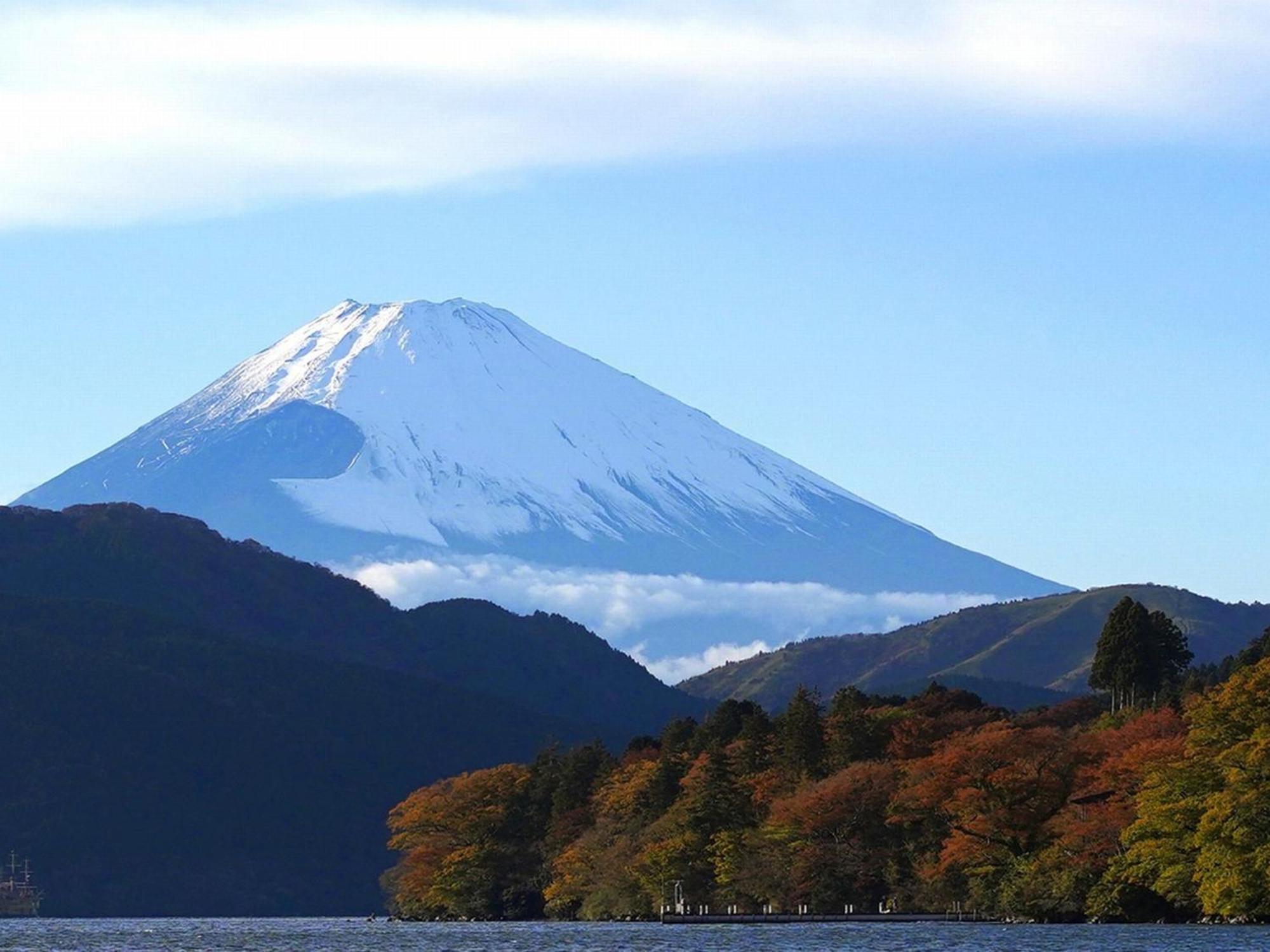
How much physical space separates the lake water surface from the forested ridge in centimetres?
268

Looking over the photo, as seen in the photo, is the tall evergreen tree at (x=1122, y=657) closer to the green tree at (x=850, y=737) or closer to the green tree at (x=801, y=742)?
the green tree at (x=850, y=737)

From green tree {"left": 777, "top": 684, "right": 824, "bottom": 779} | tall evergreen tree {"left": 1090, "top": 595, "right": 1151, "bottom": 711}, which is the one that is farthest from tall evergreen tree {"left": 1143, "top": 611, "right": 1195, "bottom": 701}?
green tree {"left": 777, "top": 684, "right": 824, "bottom": 779}

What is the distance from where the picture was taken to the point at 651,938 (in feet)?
339

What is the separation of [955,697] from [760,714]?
15912 millimetres

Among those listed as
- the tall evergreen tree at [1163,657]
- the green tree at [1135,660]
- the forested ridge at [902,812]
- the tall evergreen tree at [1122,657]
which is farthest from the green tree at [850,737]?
the tall evergreen tree at [1122,657]

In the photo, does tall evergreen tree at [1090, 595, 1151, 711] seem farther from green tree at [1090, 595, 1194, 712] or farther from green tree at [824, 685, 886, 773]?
green tree at [824, 685, 886, 773]

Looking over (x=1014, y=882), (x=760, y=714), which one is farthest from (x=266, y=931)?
(x=1014, y=882)

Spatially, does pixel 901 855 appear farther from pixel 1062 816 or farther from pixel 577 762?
pixel 577 762

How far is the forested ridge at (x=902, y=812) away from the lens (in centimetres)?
9606

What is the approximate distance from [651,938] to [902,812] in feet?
57.9

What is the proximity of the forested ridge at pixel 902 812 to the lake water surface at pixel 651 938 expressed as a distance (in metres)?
2.68

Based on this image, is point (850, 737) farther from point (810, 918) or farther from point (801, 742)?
point (810, 918)

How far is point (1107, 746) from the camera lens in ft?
371

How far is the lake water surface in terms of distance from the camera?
278 ft
